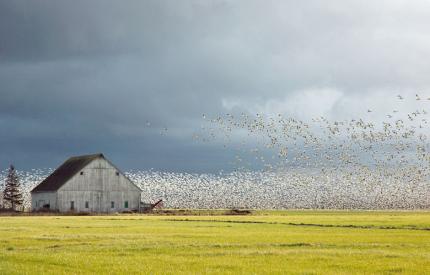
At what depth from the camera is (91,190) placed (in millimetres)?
118062

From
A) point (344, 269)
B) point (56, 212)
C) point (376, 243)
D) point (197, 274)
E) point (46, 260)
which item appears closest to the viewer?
point (197, 274)

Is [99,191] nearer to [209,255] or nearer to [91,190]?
[91,190]

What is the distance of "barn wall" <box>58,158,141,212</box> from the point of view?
11681 cm

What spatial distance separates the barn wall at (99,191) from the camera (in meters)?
117

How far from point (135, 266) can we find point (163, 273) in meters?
2.73

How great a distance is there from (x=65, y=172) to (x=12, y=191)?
60.7 feet

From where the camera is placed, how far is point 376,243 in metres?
43.6

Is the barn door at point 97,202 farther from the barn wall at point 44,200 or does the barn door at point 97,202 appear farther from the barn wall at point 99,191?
the barn wall at point 44,200

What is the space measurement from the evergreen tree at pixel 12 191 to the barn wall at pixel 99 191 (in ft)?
78.9

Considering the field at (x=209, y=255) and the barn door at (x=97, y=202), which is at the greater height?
the barn door at (x=97, y=202)

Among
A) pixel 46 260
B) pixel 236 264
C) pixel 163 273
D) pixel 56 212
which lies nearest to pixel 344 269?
pixel 236 264

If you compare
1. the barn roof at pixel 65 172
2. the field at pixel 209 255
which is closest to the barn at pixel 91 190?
the barn roof at pixel 65 172

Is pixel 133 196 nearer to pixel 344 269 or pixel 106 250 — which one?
pixel 106 250

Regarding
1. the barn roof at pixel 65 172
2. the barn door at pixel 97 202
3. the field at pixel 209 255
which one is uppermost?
the barn roof at pixel 65 172
